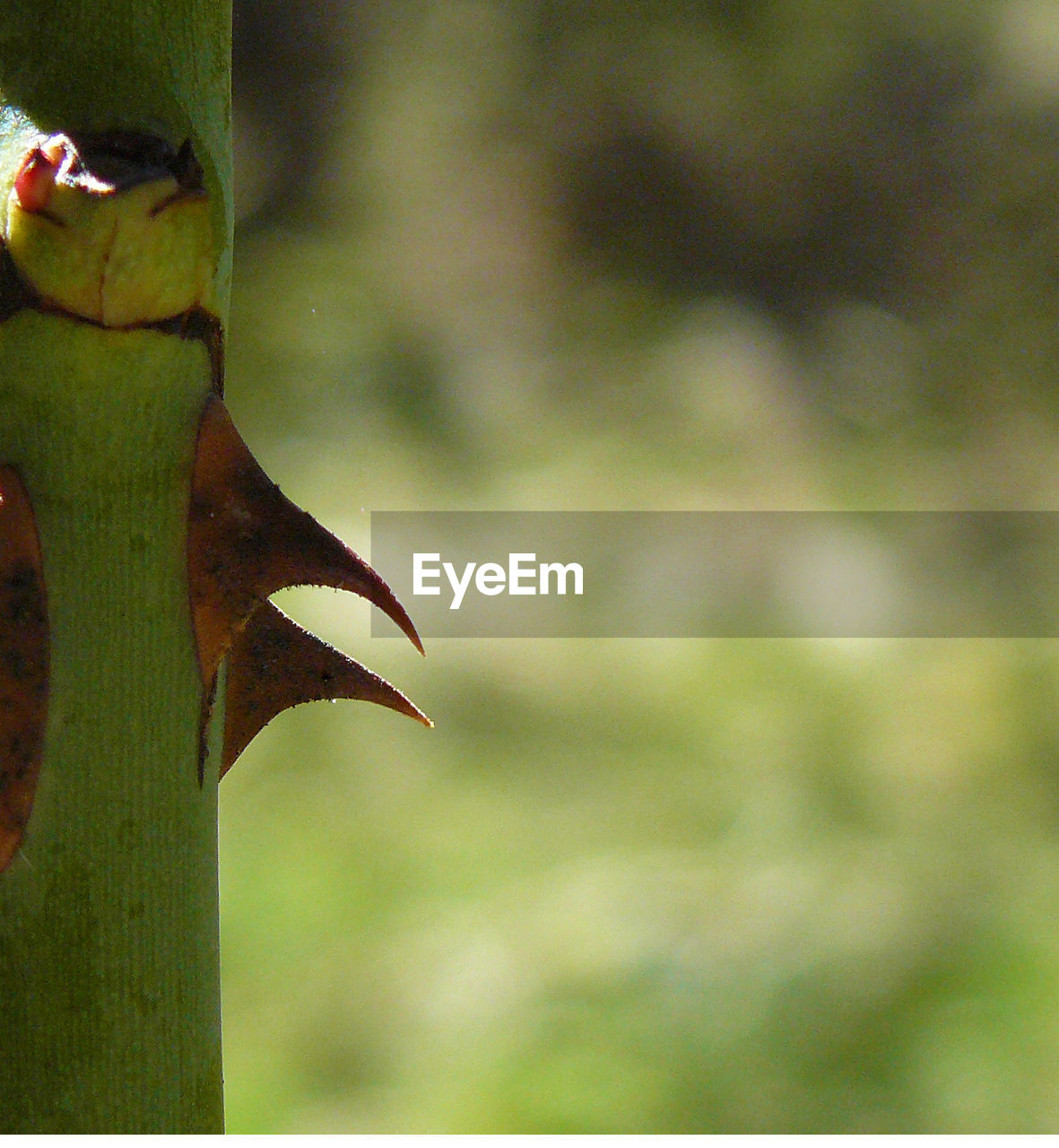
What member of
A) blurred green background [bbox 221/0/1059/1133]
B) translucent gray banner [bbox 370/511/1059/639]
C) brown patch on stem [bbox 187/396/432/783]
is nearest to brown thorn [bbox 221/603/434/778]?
brown patch on stem [bbox 187/396/432/783]

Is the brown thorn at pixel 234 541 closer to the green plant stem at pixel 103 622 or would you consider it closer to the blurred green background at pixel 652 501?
the green plant stem at pixel 103 622

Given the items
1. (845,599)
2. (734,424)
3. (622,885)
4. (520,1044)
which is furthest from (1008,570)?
(520,1044)

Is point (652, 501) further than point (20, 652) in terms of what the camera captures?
Yes

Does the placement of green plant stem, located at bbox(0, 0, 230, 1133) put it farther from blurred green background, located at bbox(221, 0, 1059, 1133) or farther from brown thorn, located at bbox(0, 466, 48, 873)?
blurred green background, located at bbox(221, 0, 1059, 1133)

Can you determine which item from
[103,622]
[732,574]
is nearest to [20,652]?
[103,622]

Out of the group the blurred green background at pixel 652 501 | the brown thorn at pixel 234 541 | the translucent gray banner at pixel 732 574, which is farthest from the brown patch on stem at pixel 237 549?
Answer: the translucent gray banner at pixel 732 574

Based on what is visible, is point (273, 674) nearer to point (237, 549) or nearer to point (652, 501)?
point (237, 549)
